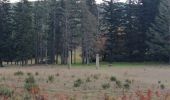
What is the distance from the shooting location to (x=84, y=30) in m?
65.6

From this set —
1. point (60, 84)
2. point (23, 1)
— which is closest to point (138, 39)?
point (23, 1)

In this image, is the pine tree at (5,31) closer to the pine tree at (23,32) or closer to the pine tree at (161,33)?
the pine tree at (23,32)

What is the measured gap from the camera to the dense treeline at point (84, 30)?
215ft

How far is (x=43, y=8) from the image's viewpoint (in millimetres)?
69000

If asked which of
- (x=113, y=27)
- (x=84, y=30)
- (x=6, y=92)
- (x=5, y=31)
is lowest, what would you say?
(x=5, y=31)

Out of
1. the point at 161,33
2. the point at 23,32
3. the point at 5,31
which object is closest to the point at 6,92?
the point at 23,32

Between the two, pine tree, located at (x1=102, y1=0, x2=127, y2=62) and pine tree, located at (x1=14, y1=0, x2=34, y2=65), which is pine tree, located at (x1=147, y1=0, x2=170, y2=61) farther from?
pine tree, located at (x1=14, y1=0, x2=34, y2=65)

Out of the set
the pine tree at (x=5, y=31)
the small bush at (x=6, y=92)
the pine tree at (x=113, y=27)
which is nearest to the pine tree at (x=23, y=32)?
the pine tree at (x=5, y=31)

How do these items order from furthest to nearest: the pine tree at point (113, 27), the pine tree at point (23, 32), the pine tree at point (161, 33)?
the pine tree at point (113, 27) < the pine tree at point (23, 32) < the pine tree at point (161, 33)

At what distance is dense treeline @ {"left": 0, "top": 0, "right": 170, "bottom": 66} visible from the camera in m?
65.6

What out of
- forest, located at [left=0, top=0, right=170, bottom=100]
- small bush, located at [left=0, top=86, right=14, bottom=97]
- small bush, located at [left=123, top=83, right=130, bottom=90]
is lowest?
forest, located at [left=0, top=0, right=170, bottom=100]

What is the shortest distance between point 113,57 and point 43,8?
13.9 meters

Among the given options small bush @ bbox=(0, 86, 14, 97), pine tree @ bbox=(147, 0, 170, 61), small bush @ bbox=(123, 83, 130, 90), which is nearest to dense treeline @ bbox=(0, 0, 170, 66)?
pine tree @ bbox=(147, 0, 170, 61)

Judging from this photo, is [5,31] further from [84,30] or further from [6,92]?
[6,92]
